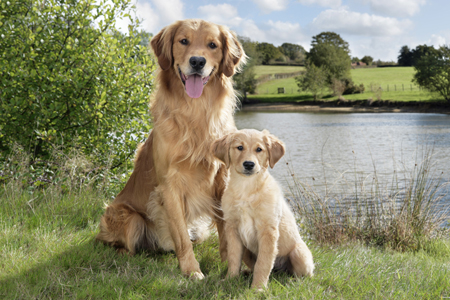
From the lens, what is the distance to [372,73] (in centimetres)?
7406

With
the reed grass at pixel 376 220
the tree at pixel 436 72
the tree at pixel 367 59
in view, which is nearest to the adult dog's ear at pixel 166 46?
the reed grass at pixel 376 220

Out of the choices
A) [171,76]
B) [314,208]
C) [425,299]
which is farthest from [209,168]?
[314,208]

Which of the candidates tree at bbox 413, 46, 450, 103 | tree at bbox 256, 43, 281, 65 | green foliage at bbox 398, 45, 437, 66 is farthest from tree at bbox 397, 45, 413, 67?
tree at bbox 413, 46, 450, 103

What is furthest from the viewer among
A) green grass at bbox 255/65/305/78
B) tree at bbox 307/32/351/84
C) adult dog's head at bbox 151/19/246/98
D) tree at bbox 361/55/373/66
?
tree at bbox 361/55/373/66

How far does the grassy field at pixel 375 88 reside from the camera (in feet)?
166

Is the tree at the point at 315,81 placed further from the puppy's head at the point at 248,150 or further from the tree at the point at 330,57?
the puppy's head at the point at 248,150

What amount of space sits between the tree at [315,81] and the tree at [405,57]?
117 ft

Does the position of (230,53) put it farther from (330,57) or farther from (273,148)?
(330,57)

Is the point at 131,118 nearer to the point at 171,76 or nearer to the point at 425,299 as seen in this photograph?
the point at 171,76

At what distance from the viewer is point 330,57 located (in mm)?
64062

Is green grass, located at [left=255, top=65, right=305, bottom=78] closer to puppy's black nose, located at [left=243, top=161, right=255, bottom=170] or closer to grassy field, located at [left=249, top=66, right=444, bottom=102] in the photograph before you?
grassy field, located at [left=249, top=66, right=444, bottom=102]

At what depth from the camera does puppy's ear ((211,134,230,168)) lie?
3.25 metres

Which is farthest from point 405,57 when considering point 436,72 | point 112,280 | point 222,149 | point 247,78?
point 112,280

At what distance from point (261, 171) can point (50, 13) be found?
4.71 metres
